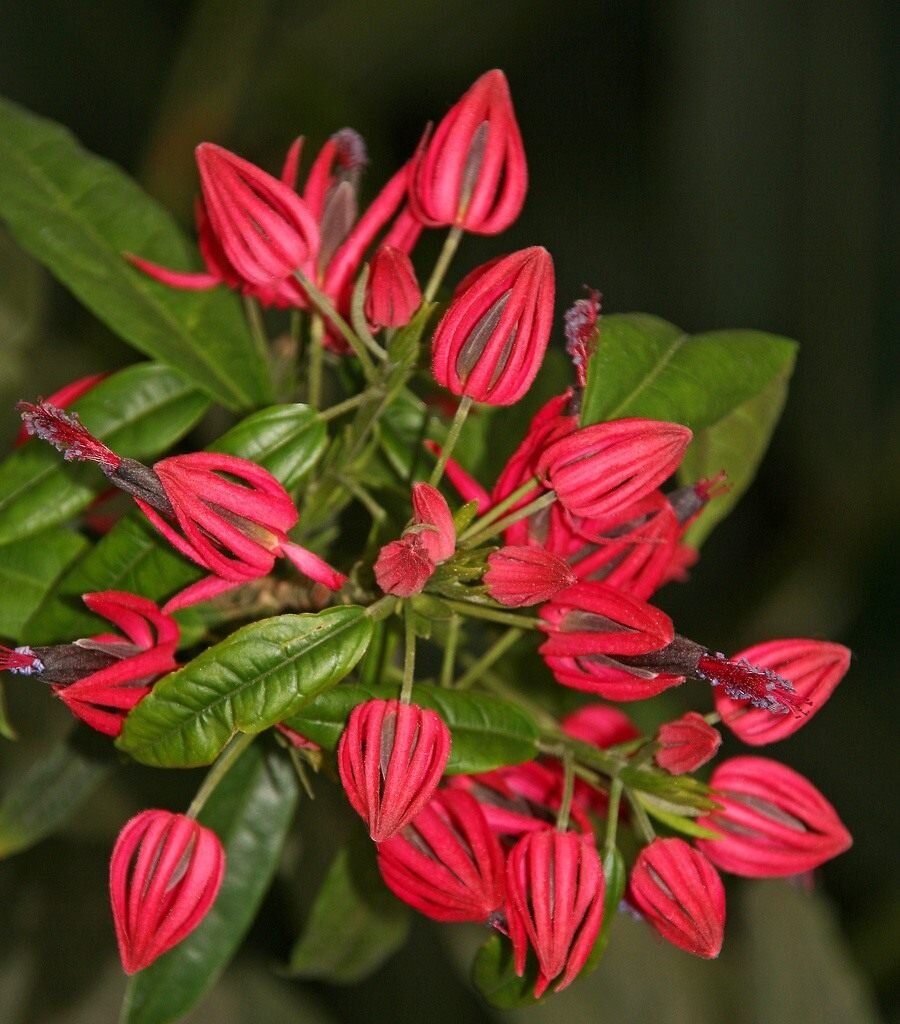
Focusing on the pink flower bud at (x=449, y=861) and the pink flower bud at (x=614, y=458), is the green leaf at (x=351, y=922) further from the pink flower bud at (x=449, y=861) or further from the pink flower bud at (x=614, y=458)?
the pink flower bud at (x=614, y=458)

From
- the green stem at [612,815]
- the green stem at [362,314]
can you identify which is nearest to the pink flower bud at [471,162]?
the green stem at [362,314]

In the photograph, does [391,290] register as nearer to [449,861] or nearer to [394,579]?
[394,579]

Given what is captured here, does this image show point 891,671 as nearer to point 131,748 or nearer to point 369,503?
point 369,503

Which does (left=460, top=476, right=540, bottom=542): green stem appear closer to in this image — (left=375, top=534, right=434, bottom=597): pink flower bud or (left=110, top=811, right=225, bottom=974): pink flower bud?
(left=375, top=534, right=434, bottom=597): pink flower bud

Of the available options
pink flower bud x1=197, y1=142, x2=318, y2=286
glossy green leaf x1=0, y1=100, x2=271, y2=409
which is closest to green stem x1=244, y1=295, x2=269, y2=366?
glossy green leaf x1=0, y1=100, x2=271, y2=409

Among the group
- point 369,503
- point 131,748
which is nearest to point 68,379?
point 369,503

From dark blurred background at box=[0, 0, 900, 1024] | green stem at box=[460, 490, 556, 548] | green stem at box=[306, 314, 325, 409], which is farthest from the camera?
dark blurred background at box=[0, 0, 900, 1024]
